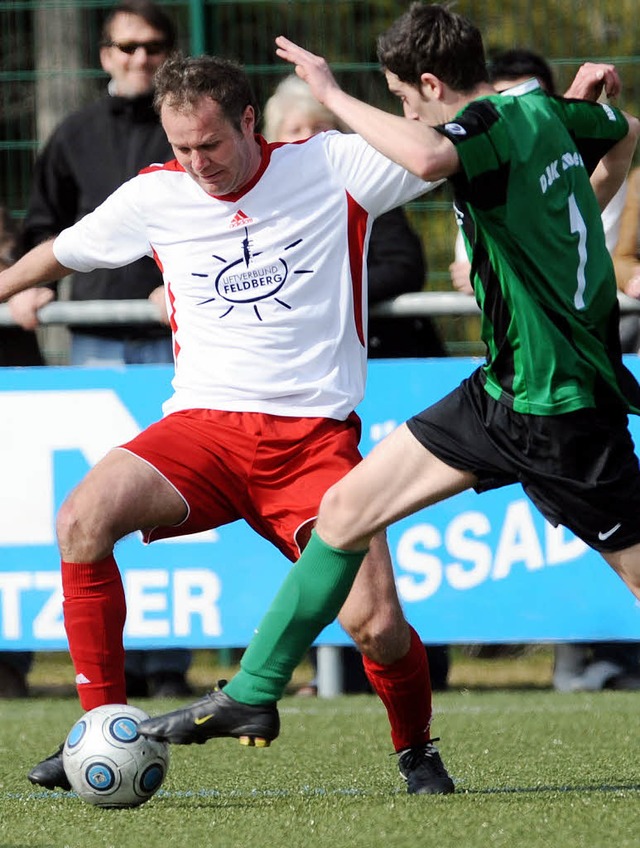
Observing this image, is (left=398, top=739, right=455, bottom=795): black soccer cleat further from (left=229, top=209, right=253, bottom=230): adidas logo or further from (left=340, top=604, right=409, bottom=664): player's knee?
(left=229, top=209, right=253, bottom=230): adidas logo

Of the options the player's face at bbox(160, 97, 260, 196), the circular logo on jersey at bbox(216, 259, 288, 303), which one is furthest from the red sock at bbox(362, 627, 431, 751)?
the player's face at bbox(160, 97, 260, 196)

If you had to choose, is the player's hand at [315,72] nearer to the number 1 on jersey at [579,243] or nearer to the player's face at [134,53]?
the number 1 on jersey at [579,243]

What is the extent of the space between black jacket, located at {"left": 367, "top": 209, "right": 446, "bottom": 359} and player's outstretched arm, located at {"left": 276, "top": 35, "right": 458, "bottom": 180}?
3.08 metres

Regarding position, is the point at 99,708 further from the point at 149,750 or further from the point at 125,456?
the point at 125,456

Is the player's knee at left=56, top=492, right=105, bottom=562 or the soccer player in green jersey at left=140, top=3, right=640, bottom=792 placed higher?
the soccer player in green jersey at left=140, top=3, right=640, bottom=792

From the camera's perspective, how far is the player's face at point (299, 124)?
7328 millimetres

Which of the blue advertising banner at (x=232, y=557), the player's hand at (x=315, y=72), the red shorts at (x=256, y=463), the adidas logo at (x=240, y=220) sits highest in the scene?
the player's hand at (x=315, y=72)

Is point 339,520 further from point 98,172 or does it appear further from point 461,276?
point 98,172

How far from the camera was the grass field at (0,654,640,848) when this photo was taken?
4363mm

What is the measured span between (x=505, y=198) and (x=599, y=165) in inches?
30.5

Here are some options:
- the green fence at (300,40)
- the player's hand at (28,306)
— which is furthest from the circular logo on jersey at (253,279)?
the green fence at (300,40)

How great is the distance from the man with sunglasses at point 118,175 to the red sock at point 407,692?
8.47 feet

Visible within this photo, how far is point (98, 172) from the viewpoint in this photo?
789 centimetres

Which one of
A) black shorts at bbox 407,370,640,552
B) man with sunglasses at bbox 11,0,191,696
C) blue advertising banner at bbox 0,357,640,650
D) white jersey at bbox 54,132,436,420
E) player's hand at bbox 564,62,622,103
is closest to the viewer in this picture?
black shorts at bbox 407,370,640,552
